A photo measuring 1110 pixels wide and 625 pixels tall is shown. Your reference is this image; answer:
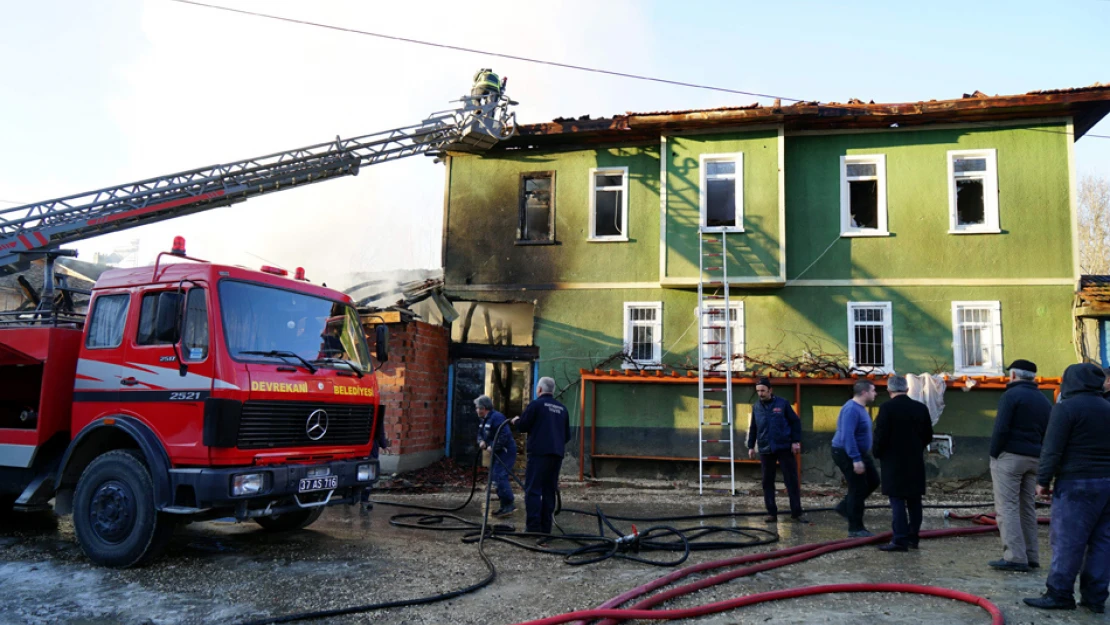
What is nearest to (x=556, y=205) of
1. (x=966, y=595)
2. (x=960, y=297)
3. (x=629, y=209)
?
(x=629, y=209)

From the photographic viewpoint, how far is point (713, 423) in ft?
46.4

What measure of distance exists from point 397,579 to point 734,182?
11117 mm

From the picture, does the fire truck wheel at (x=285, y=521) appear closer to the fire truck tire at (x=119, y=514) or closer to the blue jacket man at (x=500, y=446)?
the fire truck tire at (x=119, y=514)

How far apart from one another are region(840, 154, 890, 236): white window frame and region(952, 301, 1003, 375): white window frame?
1.99 m

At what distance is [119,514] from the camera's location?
689 centimetres

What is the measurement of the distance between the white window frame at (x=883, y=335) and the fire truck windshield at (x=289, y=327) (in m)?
9.92

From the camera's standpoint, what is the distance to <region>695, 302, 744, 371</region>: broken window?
47.6 ft

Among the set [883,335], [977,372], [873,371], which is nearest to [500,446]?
[873,371]

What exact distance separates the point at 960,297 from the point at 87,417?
46.1ft

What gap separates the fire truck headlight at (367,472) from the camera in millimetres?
7637

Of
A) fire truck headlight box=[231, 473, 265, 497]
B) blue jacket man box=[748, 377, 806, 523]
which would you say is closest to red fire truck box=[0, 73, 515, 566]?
fire truck headlight box=[231, 473, 265, 497]

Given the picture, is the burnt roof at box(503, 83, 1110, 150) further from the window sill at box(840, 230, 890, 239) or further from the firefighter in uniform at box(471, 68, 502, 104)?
the window sill at box(840, 230, 890, 239)

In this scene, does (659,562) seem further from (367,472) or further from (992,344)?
(992,344)

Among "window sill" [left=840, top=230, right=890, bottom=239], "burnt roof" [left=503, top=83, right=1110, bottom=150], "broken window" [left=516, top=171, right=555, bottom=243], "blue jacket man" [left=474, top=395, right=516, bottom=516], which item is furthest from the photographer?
"broken window" [left=516, top=171, right=555, bottom=243]
